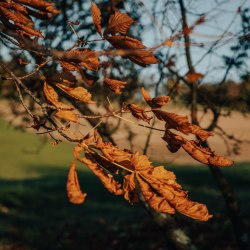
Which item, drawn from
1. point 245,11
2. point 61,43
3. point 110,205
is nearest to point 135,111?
point 245,11

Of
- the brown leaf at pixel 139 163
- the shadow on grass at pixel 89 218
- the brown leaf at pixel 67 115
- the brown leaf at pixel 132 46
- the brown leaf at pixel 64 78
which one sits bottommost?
the shadow on grass at pixel 89 218

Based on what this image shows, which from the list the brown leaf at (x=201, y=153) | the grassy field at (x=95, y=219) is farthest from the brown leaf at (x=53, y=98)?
the grassy field at (x=95, y=219)

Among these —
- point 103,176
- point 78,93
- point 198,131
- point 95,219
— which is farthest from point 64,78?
point 95,219

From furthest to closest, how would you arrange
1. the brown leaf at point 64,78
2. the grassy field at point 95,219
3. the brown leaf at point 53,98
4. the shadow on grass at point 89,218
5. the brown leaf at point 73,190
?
the shadow on grass at point 89,218
the grassy field at point 95,219
the brown leaf at point 64,78
the brown leaf at point 53,98
the brown leaf at point 73,190

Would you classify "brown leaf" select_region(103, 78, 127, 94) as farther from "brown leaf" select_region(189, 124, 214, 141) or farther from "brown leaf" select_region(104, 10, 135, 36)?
"brown leaf" select_region(189, 124, 214, 141)

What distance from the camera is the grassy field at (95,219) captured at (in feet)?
25.9

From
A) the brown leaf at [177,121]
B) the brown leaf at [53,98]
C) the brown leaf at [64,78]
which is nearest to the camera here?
the brown leaf at [177,121]

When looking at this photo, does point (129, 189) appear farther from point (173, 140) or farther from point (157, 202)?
point (173, 140)

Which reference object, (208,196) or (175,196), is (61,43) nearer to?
(175,196)

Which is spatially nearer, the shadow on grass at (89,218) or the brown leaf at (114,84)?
the brown leaf at (114,84)

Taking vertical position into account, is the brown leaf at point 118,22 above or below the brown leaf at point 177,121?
above

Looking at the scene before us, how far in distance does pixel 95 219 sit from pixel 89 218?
29cm

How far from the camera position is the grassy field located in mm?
7898

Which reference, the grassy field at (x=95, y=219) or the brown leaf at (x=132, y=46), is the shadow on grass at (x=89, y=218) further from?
the brown leaf at (x=132, y=46)
